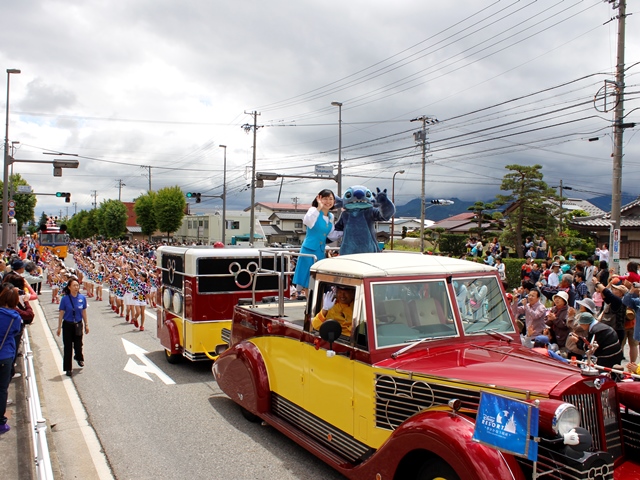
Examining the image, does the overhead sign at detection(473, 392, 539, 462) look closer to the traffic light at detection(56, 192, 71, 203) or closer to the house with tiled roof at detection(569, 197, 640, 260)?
the house with tiled roof at detection(569, 197, 640, 260)

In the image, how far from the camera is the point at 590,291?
48.8 ft

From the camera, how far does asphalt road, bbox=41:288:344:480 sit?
18.1 feet

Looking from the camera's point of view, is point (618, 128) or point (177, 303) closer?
point (177, 303)

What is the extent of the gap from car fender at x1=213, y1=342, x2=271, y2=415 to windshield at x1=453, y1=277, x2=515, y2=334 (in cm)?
261

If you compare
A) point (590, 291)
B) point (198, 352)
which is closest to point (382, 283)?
point (198, 352)

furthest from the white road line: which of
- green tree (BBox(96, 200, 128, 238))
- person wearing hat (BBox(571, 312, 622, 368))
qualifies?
green tree (BBox(96, 200, 128, 238))

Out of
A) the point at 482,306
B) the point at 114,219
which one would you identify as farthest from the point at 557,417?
the point at 114,219

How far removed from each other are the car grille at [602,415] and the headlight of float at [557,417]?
0.57 feet

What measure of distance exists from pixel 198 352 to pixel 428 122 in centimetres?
2766

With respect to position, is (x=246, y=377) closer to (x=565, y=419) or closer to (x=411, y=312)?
(x=411, y=312)

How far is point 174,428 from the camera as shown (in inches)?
263

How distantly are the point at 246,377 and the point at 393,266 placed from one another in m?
2.72

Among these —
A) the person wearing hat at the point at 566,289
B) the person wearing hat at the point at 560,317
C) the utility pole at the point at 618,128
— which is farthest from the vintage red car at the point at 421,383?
the utility pole at the point at 618,128

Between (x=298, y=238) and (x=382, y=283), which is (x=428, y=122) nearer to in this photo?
(x=382, y=283)
